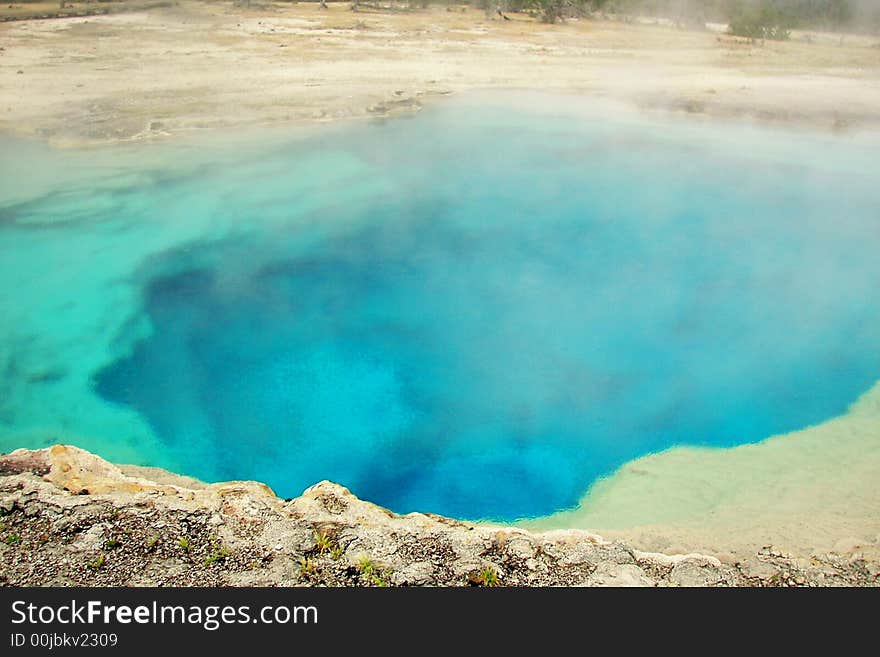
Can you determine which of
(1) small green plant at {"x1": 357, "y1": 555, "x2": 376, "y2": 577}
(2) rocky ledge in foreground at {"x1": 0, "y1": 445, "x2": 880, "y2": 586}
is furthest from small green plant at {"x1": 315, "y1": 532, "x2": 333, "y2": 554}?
(1) small green plant at {"x1": 357, "y1": 555, "x2": 376, "y2": 577}

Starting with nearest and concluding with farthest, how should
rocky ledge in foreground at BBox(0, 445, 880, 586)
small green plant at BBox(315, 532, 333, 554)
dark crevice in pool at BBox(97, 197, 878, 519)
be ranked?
rocky ledge in foreground at BBox(0, 445, 880, 586) → small green plant at BBox(315, 532, 333, 554) → dark crevice in pool at BBox(97, 197, 878, 519)

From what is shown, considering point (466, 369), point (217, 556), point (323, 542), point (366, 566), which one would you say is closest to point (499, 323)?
point (466, 369)

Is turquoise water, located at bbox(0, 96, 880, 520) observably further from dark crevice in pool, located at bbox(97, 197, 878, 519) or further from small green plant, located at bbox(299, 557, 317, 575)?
small green plant, located at bbox(299, 557, 317, 575)

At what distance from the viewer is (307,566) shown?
11.4ft

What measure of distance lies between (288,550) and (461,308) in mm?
3952

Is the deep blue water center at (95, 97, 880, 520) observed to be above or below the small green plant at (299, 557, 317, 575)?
above

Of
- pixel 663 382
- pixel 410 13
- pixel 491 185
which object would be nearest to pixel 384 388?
pixel 663 382

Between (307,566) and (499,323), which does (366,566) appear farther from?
(499,323)

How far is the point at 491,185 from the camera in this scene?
1037 cm

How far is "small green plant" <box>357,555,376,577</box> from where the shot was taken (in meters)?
3.45

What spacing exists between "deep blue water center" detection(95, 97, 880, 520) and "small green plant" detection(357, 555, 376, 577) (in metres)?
1.23

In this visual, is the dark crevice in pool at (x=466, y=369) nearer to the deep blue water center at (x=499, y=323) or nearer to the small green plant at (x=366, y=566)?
the deep blue water center at (x=499, y=323)

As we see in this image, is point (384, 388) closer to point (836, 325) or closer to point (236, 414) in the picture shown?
point (236, 414)

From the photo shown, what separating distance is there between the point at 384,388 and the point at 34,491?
2733 millimetres
